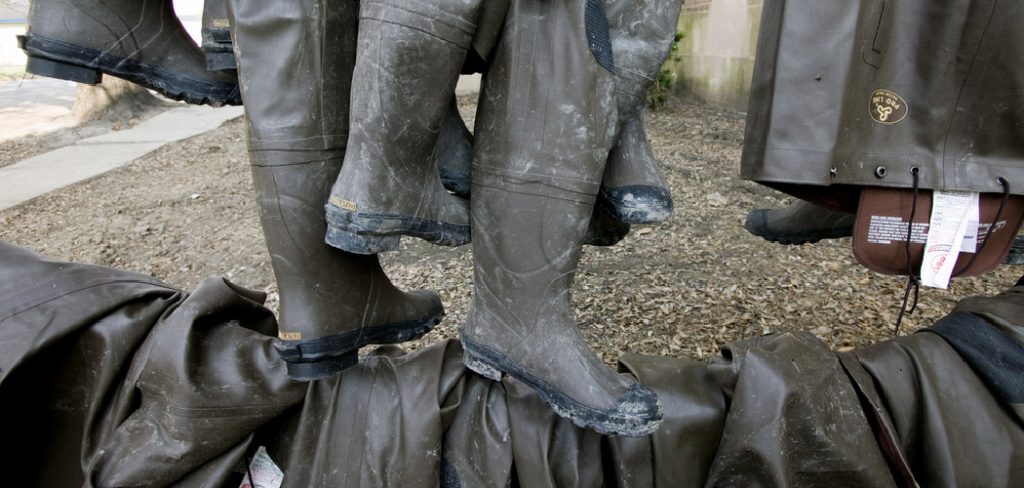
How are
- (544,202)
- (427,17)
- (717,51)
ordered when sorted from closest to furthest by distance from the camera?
(427,17) → (544,202) → (717,51)

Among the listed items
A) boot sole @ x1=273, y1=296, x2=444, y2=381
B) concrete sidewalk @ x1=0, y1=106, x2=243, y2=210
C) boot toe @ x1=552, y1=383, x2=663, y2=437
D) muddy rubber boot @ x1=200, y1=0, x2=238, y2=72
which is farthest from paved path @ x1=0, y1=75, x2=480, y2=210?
boot toe @ x1=552, y1=383, x2=663, y2=437

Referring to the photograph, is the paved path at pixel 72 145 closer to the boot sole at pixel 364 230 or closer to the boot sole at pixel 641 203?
the boot sole at pixel 364 230

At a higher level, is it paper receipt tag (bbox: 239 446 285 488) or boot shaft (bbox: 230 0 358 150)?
boot shaft (bbox: 230 0 358 150)

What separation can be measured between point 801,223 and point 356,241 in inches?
48.0

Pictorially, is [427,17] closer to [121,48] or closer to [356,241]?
[356,241]

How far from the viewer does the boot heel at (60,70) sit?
123 centimetres

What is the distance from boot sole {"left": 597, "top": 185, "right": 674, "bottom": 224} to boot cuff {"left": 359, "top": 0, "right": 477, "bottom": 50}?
39 cm

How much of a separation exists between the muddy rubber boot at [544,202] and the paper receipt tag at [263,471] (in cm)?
54

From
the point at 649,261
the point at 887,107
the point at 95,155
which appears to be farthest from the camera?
the point at 95,155

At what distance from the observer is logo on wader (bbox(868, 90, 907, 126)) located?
1221mm

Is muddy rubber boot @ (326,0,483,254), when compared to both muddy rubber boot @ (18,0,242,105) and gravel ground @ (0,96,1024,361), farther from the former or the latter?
gravel ground @ (0,96,1024,361)

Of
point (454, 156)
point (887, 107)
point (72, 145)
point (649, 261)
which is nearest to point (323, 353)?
point (454, 156)

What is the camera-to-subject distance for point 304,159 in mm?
1181

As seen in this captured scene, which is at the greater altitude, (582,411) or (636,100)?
(636,100)
